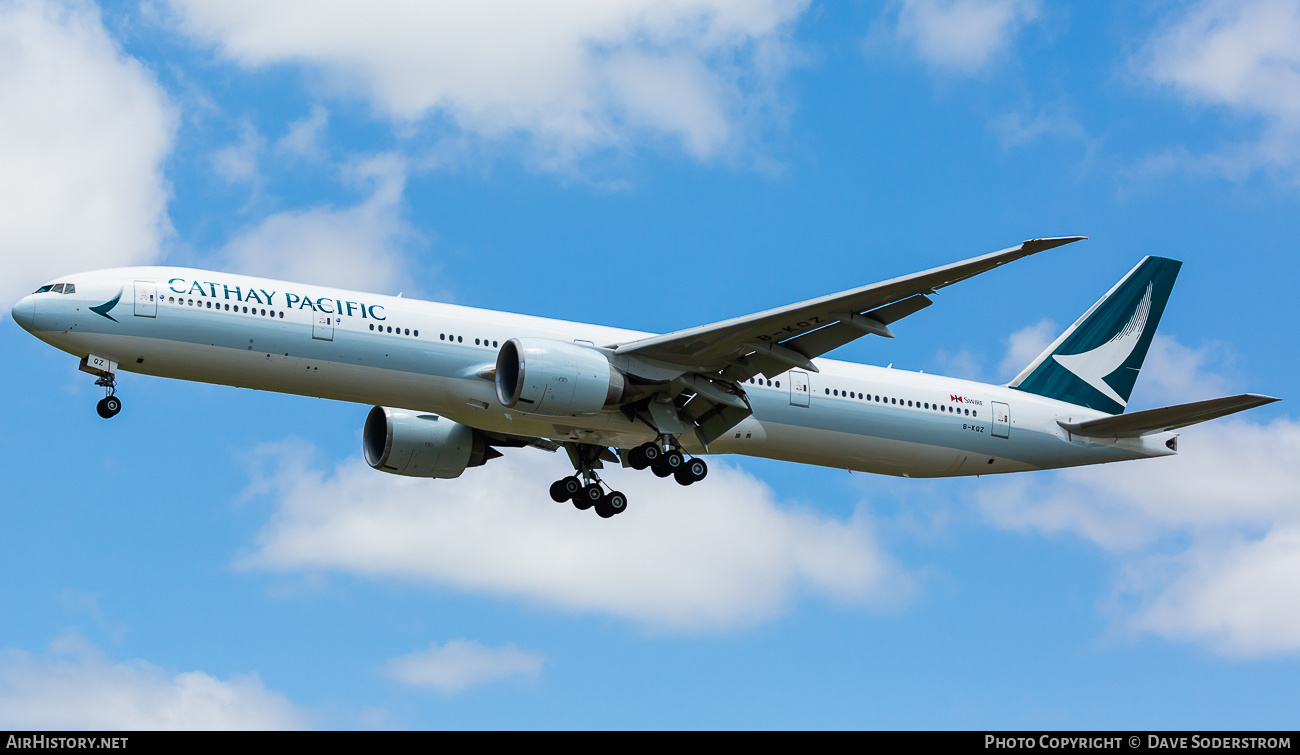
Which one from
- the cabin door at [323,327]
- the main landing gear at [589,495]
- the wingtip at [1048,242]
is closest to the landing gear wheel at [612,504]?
the main landing gear at [589,495]

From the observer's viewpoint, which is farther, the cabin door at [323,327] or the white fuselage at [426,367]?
the cabin door at [323,327]

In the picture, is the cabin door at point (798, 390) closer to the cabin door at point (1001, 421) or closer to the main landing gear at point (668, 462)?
the main landing gear at point (668, 462)

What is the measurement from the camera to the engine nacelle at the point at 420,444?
36.6m

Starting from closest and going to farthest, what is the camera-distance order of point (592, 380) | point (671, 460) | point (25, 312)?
point (25, 312) < point (592, 380) < point (671, 460)

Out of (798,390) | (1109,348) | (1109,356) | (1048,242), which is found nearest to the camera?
(1048,242)

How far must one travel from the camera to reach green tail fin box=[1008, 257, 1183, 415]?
38.3 metres

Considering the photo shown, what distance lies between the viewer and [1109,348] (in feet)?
129

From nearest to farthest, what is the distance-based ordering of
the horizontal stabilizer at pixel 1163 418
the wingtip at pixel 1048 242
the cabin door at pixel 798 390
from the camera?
1. the wingtip at pixel 1048 242
2. the horizontal stabilizer at pixel 1163 418
3. the cabin door at pixel 798 390

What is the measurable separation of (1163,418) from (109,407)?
25506 millimetres

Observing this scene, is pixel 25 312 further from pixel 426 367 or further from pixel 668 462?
pixel 668 462

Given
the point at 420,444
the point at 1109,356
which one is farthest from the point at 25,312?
the point at 1109,356

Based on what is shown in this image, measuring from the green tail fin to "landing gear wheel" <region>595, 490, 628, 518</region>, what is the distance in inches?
458
